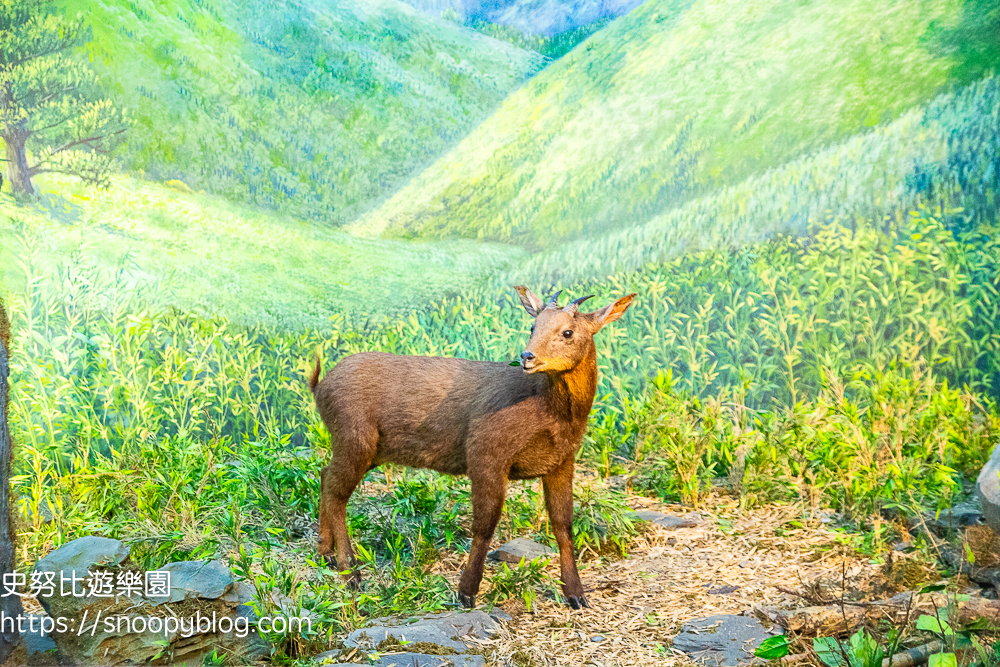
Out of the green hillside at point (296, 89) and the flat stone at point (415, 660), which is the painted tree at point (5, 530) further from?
the green hillside at point (296, 89)

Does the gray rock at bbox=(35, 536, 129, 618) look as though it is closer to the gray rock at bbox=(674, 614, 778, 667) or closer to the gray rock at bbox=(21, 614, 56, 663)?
the gray rock at bbox=(21, 614, 56, 663)

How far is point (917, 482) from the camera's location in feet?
18.2

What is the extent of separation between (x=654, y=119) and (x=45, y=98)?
17.3 ft

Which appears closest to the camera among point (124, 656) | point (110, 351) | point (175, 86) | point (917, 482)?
point (124, 656)

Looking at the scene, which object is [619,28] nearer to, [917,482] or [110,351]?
[917,482]

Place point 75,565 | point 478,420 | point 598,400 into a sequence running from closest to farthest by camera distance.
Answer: point 75,565 < point 478,420 < point 598,400

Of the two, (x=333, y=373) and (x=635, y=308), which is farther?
(x=635, y=308)

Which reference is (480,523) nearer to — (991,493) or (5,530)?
(5,530)

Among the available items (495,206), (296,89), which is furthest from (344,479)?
(296,89)

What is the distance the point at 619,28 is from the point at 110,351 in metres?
5.29

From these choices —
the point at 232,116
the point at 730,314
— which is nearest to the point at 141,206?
the point at 232,116

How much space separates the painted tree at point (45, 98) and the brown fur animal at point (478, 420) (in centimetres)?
360

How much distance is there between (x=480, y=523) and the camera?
4.53 metres

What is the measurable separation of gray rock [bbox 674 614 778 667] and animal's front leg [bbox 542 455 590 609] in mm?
665
